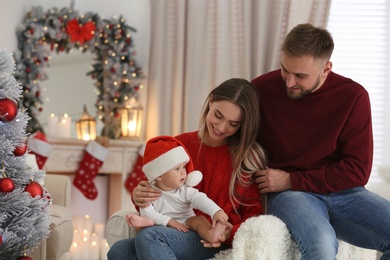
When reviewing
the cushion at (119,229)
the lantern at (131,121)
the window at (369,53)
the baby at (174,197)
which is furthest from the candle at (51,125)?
the baby at (174,197)

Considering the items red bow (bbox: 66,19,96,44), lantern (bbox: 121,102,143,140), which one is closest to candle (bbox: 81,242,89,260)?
lantern (bbox: 121,102,143,140)

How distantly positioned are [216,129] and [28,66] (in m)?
2.69

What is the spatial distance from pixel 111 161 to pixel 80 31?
1.00 meters

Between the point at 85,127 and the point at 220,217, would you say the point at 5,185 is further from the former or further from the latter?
the point at 85,127

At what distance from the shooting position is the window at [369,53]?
15.2ft

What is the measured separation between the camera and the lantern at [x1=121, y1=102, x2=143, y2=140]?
5305 mm

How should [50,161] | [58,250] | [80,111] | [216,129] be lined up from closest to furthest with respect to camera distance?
[216,129] < [58,250] < [50,161] < [80,111]

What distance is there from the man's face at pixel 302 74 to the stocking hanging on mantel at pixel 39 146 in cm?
244

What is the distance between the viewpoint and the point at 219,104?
2.55m

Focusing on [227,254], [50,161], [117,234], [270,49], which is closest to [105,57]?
[50,161]

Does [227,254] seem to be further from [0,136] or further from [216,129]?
[0,136]

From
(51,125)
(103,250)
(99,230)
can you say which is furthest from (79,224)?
(51,125)

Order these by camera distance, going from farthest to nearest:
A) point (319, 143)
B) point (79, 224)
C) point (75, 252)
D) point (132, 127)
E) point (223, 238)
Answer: point (132, 127) < point (79, 224) < point (75, 252) < point (319, 143) < point (223, 238)

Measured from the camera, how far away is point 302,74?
255 cm
